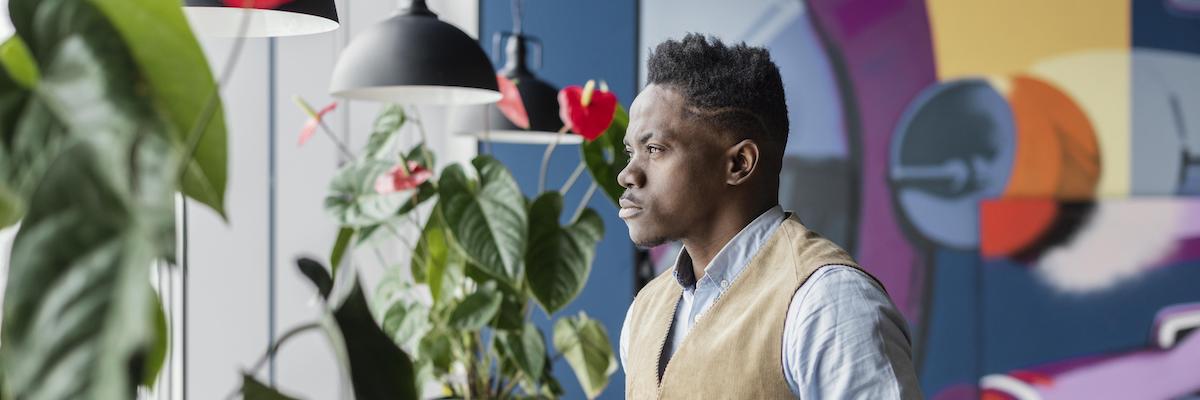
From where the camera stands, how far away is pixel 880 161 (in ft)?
10.6

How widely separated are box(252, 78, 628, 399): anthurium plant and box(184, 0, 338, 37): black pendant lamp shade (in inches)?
32.7

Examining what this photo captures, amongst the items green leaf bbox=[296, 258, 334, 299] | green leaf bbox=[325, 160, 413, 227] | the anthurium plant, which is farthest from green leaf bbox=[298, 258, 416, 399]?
green leaf bbox=[325, 160, 413, 227]

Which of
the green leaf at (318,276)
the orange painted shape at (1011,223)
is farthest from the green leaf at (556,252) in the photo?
the green leaf at (318,276)

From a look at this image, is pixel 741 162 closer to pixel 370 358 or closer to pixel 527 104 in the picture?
pixel 370 358

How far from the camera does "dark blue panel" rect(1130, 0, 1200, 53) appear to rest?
282cm

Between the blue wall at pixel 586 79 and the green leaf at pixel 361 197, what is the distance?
3.86 feet

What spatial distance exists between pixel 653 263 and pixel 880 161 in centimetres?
82

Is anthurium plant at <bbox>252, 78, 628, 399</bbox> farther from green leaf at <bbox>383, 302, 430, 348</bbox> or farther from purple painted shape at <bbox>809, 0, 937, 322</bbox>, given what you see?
purple painted shape at <bbox>809, 0, 937, 322</bbox>

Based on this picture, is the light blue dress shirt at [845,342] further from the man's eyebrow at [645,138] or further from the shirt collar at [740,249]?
the man's eyebrow at [645,138]

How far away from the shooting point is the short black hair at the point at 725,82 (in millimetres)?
1523

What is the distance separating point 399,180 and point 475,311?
1.15 ft

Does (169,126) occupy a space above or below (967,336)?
above

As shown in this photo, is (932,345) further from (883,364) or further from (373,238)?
(883,364)

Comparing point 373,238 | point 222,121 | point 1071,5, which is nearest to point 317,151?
point 373,238
